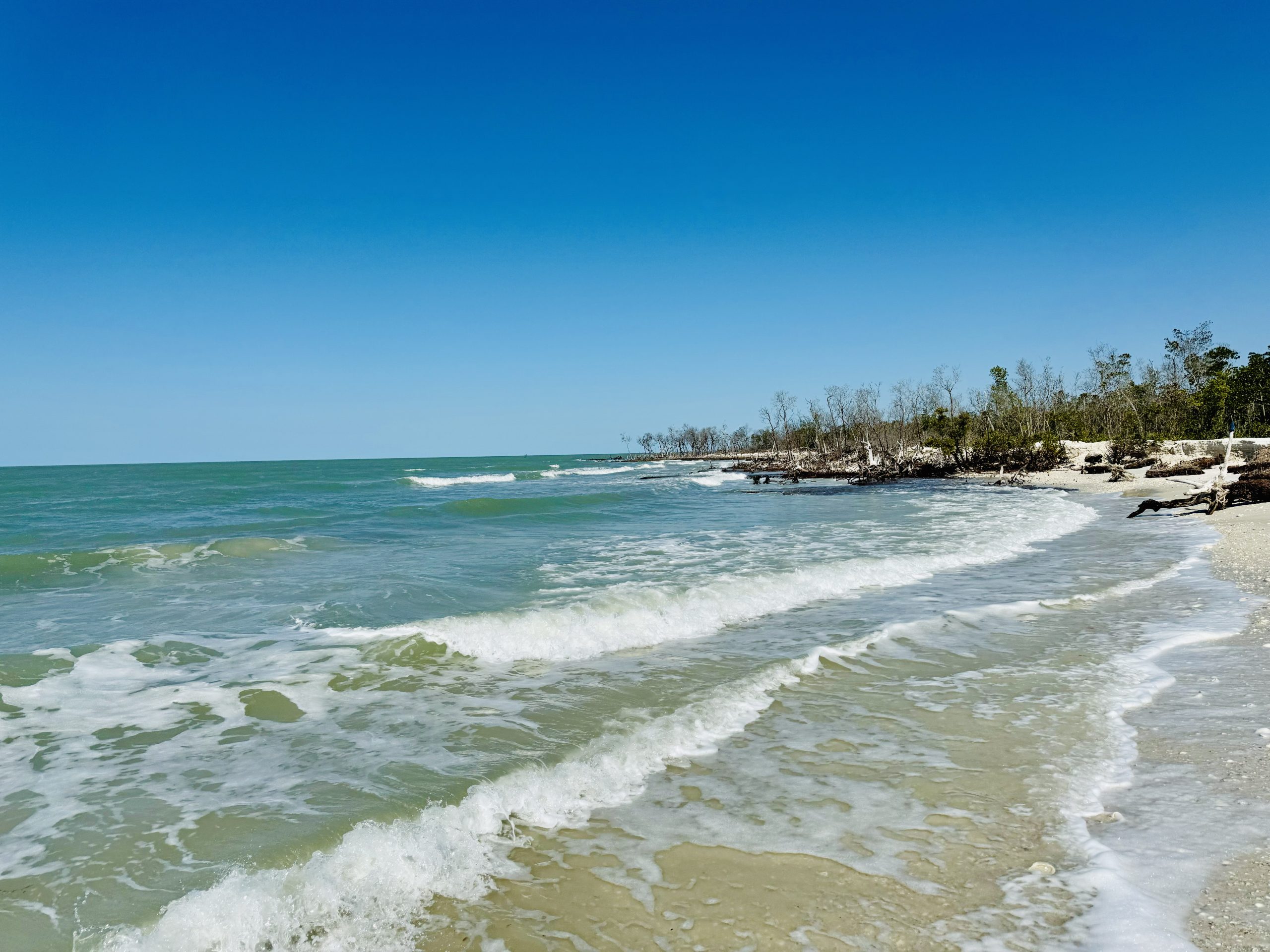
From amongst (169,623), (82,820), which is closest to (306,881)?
(82,820)

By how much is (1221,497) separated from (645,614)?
21.9 m

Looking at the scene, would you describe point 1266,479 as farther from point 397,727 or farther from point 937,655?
point 397,727

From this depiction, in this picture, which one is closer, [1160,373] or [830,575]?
[830,575]

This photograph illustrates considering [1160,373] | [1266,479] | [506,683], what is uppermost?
[1160,373]

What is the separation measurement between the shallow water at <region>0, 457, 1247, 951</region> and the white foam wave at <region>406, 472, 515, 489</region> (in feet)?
172

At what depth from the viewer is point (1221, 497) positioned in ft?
71.4

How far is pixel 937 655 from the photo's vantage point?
840 cm

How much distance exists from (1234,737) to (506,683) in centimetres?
695

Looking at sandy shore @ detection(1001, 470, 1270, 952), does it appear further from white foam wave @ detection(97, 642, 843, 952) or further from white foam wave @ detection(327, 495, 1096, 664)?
white foam wave @ detection(327, 495, 1096, 664)

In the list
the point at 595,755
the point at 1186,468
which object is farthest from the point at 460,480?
the point at 595,755

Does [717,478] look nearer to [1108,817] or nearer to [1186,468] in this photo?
[1186,468]

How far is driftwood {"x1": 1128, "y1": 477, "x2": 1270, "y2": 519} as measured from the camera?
2175cm

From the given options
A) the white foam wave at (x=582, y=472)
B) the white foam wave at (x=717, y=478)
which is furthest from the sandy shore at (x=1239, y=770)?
the white foam wave at (x=582, y=472)

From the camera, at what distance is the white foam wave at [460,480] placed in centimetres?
6757
